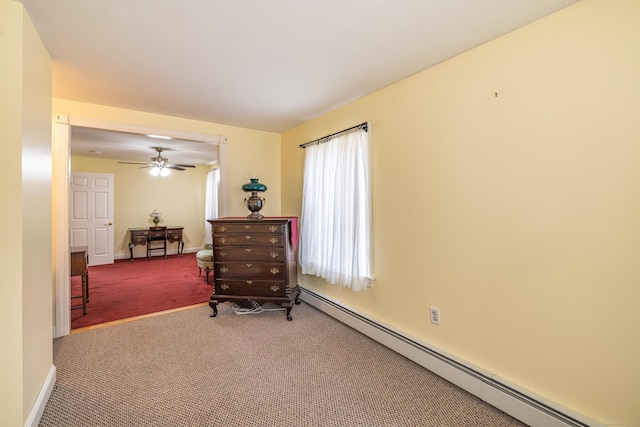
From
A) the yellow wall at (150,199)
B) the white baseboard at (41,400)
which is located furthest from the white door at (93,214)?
the white baseboard at (41,400)

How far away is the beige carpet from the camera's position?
157cm

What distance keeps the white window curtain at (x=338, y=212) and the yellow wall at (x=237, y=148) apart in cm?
82

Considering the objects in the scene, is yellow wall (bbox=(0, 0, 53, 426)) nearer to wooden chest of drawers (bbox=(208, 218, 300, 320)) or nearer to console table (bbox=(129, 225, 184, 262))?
wooden chest of drawers (bbox=(208, 218, 300, 320))

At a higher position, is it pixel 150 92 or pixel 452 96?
pixel 150 92

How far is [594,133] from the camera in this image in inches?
53.6

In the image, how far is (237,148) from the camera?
3.72 m

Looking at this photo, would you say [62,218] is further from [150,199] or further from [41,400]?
[150,199]

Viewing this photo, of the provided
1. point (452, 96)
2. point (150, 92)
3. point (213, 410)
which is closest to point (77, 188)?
point (150, 92)

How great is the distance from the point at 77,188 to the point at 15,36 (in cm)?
538

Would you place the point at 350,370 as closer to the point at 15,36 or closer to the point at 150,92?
the point at 15,36

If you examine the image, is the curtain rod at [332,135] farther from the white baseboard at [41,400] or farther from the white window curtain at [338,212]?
the white baseboard at [41,400]

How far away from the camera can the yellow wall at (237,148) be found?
2.93 meters

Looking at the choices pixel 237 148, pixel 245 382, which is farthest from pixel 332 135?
pixel 245 382

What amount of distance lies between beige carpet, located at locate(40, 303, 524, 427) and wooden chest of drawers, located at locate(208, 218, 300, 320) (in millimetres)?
350
